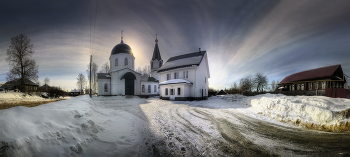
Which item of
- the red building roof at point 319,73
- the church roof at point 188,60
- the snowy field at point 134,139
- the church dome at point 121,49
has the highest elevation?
the church dome at point 121,49

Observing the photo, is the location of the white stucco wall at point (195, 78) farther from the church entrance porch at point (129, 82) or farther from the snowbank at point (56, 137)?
the snowbank at point (56, 137)

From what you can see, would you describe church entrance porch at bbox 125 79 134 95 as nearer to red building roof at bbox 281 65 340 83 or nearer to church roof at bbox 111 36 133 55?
church roof at bbox 111 36 133 55

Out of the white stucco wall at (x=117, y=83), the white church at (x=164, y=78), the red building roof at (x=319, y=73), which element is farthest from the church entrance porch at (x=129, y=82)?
the red building roof at (x=319, y=73)

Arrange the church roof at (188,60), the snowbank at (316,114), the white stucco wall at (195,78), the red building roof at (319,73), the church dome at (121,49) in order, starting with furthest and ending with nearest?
the church dome at (121,49) → the church roof at (188,60) → the white stucco wall at (195,78) → the red building roof at (319,73) → the snowbank at (316,114)

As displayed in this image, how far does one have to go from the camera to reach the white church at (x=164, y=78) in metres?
22.7

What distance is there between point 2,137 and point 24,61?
271 inches

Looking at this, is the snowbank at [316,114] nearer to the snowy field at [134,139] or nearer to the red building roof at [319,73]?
the snowy field at [134,139]

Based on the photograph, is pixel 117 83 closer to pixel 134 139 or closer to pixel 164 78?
pixel 164 78

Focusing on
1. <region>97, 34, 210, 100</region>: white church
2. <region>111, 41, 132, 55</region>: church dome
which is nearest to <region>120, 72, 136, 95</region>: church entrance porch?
<region>97, 34, 210, 100</region>: white church

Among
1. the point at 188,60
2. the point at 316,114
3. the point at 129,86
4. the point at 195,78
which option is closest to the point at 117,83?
the point at 129,86

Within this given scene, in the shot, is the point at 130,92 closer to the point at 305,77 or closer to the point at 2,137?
the point at 2,137

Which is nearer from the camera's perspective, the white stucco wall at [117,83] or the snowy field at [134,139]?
the snowy field at [134,139]

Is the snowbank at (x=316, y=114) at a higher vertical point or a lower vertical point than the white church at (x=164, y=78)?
lower

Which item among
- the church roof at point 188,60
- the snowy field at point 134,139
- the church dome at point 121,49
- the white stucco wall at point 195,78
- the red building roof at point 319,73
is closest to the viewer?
the snowy field at point 134,139
